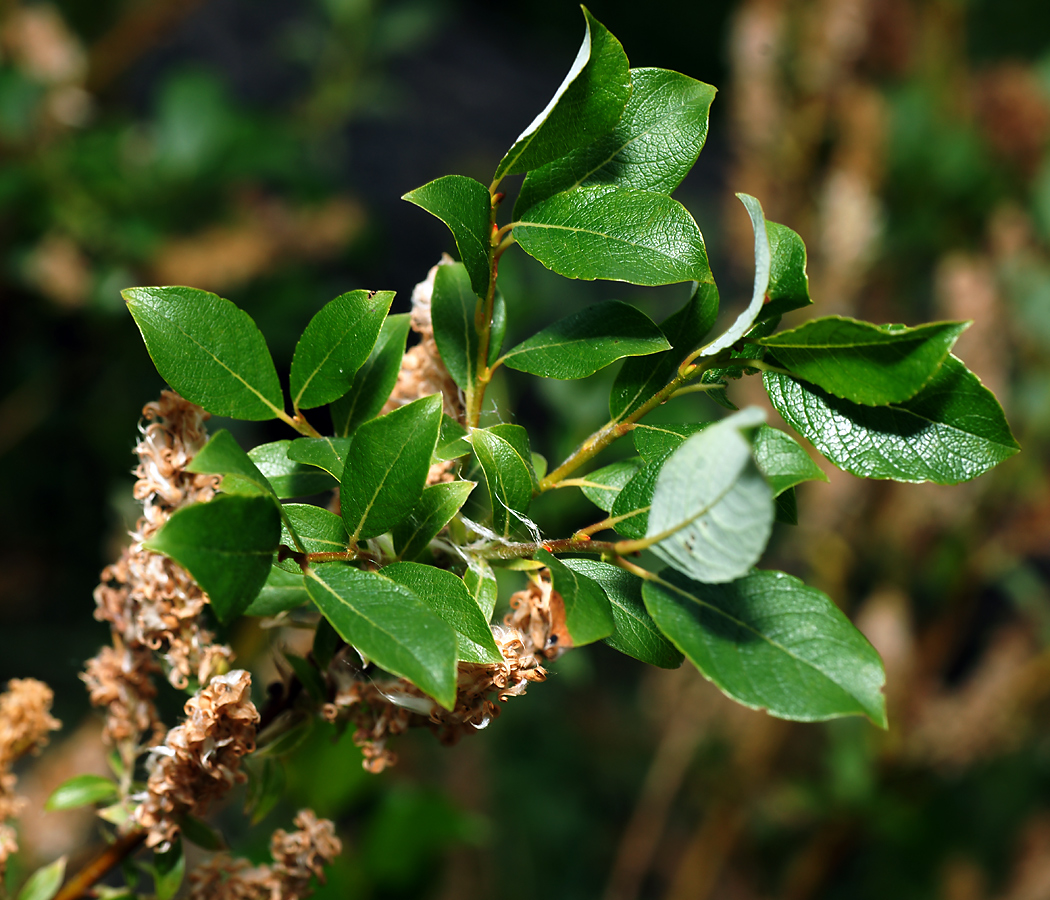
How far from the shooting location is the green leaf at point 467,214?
0.18 metres

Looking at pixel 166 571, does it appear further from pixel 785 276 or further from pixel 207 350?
pixel 785 276

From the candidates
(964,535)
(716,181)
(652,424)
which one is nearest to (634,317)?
(652,424)

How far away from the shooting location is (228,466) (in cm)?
16

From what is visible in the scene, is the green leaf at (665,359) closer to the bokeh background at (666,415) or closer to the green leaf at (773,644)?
the green leaf at (773,644)

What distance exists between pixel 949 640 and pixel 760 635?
0.76 metres

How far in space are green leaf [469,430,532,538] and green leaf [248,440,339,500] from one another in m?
0.04

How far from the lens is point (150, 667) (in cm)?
23

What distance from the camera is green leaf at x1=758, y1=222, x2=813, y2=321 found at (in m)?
0.18

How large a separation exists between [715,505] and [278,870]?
0.56ft

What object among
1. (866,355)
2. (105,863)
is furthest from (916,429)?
(105,863)

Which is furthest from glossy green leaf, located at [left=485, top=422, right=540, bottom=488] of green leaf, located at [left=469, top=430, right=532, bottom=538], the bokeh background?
the bokeh background

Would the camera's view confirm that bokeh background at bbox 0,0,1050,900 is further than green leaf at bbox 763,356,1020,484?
Yes

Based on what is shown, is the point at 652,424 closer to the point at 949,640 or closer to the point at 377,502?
the point at 377,502

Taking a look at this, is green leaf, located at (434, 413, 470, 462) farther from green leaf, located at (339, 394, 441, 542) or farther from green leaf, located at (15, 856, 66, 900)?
green leaf, located at (15, 856, 66, 900)
